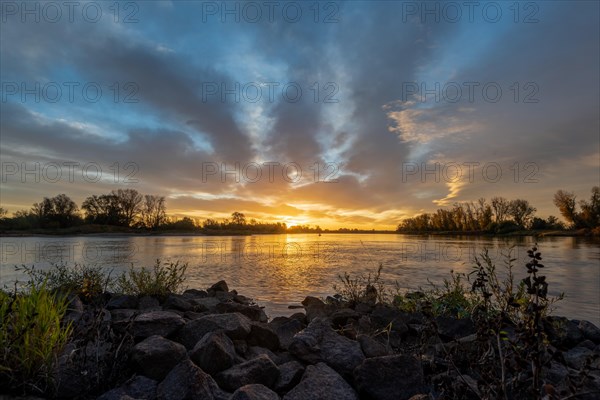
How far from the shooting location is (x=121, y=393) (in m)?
3.52

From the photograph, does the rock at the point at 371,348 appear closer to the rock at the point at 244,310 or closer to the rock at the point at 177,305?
the rock at the point at 244,310

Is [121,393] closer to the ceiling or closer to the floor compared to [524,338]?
closer to the floor

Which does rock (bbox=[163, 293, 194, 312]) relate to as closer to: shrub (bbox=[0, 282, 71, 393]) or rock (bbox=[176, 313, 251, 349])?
rock (bbox=[176, 313, 251, 349])

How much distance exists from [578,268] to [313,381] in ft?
70.5

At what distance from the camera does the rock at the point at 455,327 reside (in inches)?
231

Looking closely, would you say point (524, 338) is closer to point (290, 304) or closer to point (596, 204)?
point (290, 304)

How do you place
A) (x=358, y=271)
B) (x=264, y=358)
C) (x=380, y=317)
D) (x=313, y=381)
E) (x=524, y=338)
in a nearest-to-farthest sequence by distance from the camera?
(x=524, y=338), (x=313, y=381), (x=264, y=358), (x=380, y=317), (x=358, y=271)

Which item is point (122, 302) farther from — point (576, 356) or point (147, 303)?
point (576, 356)

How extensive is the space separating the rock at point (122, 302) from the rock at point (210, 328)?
3.19 metres

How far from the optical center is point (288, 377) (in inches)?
159

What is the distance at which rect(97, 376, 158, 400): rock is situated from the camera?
11.4 feet

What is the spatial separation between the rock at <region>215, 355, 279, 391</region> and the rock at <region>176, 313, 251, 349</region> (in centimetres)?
107

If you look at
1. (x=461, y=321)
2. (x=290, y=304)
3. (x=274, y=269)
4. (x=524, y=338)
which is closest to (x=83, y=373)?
(x=524, y=338)

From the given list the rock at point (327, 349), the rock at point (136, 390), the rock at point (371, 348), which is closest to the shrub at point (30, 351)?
the rock at point (136, 390)
